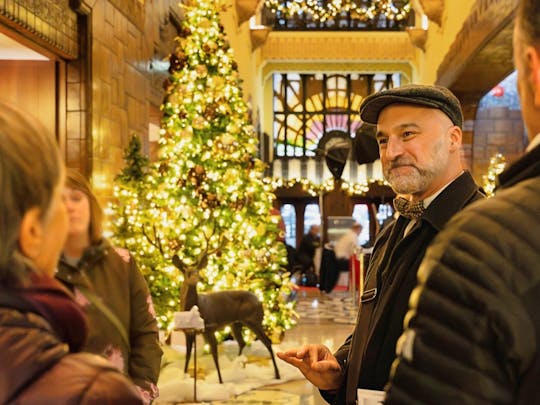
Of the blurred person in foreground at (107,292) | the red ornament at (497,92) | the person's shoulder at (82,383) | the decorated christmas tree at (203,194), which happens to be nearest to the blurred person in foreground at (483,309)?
the person's shoulder at (82,383)

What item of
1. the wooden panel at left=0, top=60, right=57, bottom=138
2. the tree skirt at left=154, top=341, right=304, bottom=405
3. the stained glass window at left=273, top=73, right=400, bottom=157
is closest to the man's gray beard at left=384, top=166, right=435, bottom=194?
the tree skirt at left=154, top=341, right=304, bottom=405

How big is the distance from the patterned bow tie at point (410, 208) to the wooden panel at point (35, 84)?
15.7 ft

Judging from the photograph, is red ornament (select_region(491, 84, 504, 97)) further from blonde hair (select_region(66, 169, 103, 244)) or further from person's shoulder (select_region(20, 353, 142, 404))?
person's shoulder (select_region(20, 353, 142, 404))

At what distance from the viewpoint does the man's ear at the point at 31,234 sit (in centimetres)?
97

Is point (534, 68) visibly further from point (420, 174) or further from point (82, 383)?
point (420, 174)

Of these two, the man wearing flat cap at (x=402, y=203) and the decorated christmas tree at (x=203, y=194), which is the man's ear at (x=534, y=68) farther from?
the decorated christmas tree at (x=203, y=194)

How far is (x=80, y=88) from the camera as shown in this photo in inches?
257

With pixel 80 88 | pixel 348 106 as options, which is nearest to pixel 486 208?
pixel 80 88

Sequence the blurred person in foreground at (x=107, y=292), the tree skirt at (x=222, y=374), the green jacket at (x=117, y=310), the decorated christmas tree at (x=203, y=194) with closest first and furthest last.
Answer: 1. the blurred person in foreground at (x=107, y=292)
2. the green jacket at (x=117, y=310)
3. the tree skirt at (x=222, y=374)
4. the decorated christmas tree at (x=203, y=194)

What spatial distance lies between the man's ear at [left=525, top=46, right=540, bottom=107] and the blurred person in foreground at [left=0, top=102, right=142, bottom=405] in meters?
0.67

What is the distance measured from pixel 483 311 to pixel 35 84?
20.0 ft

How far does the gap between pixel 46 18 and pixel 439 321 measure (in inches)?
208

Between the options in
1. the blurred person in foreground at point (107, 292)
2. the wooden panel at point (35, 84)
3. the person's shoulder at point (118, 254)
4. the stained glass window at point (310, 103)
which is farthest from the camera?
the stained glass window at point (310, 103)

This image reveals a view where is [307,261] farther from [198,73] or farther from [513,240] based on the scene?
[513,240]
